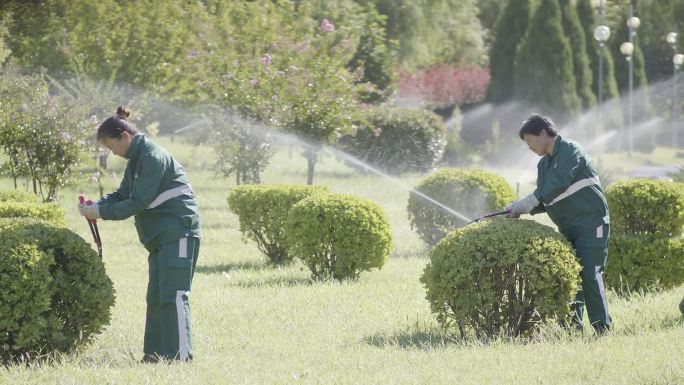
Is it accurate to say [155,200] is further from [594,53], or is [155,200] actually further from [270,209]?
[594,53]

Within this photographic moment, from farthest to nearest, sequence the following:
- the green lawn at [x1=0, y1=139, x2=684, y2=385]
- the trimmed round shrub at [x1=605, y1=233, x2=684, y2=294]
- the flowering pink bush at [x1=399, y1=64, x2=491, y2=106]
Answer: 1. the flowering pink bush at [x1=399, y1=64, x2=491, y2=106]
2. the trimmed round shrub at [x1=605, y1=233, x2=684, y2=294]
3. the green lawn at [x1=0, y1=139, x2=684, y2=385]

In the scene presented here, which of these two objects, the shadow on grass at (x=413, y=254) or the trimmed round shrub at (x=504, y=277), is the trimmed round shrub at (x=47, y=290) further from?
the shadow on grass at (x=413, y=254)

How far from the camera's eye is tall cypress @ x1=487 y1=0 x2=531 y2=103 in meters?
38.1

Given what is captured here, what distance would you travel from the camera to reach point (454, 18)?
43.8 meters

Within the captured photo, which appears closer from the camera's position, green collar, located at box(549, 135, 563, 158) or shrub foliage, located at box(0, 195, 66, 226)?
green collar, located at box(549, 135, 563, 158)

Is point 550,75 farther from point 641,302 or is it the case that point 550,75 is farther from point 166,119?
point 641,302

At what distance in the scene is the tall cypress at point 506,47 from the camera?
38.1 meters

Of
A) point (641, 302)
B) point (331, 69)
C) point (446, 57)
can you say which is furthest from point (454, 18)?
point (641, 302)

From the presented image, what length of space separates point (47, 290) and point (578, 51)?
33.1 m

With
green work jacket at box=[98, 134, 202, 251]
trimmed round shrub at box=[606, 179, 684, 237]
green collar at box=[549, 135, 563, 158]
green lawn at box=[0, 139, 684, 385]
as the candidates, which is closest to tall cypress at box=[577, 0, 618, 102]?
green lawn at box=[0, 139, 684, 385]

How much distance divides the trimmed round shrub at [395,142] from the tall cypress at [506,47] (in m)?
10.9

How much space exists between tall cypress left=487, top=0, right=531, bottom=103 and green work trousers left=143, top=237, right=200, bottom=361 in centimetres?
3179

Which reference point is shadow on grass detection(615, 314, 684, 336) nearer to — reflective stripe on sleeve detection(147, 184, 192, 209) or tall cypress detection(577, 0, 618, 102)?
reflective stripe on sleeve detection(147, 184, 192, 209)

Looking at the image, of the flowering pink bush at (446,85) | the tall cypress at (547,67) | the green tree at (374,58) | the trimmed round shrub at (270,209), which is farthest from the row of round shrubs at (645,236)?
the tall cypress at (547,67)
